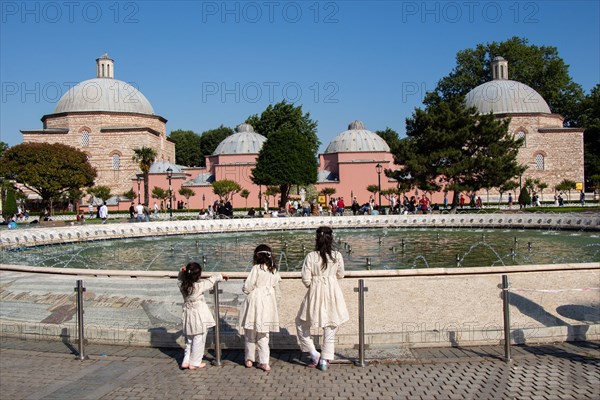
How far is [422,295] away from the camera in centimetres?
633

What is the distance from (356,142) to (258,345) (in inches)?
1719

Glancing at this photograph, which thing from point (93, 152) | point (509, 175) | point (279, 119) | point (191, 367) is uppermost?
point (279, 119)

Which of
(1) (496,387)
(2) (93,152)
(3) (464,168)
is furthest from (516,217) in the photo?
(2) (93,152)

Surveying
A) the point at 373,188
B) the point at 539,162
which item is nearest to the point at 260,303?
the point at 373,188

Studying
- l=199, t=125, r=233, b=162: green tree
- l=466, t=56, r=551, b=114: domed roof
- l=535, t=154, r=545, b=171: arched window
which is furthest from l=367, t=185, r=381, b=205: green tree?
l=199, t=125, r=233, b=162: green tree

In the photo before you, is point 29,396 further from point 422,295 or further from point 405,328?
point 422,295

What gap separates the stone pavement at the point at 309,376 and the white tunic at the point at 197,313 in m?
0.39

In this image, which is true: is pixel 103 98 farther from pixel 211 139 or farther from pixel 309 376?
pixel 309 376

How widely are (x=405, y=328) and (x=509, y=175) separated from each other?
25.1 m

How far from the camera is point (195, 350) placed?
5102 mm

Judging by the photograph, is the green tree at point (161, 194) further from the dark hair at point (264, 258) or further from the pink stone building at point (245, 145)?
the dark hair at point (264, 258)

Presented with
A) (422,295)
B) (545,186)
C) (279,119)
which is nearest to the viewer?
(422,295)

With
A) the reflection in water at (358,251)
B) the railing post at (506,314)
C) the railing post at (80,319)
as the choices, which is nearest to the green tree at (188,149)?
the reflection in water at (358,251)

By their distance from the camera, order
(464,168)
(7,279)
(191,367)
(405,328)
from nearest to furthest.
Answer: (191,367), (405,328), (7,279), (464,168)
